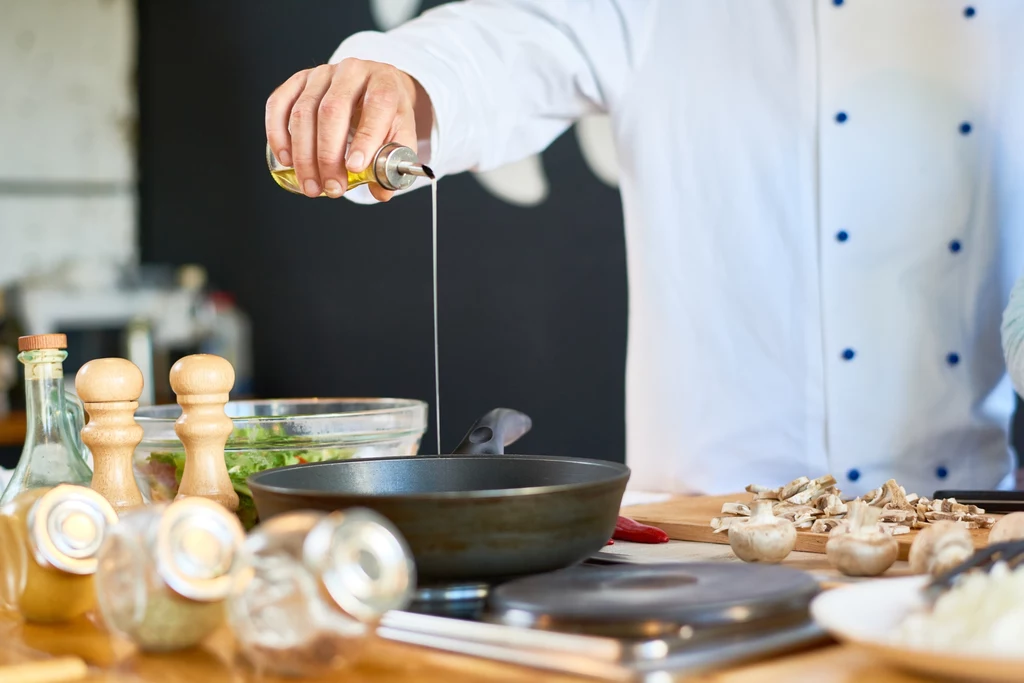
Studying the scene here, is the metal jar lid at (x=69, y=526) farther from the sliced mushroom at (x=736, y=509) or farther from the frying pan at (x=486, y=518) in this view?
the sliced mushroom at (x=736, y=509)

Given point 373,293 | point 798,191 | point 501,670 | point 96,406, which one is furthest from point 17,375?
point 501,670

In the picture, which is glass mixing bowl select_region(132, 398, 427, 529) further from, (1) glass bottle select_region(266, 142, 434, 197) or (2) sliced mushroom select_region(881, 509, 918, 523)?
(2) sliced mushroom select_region(881, 509, 918, 523)

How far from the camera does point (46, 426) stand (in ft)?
3.02

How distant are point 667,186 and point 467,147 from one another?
0.37 metres

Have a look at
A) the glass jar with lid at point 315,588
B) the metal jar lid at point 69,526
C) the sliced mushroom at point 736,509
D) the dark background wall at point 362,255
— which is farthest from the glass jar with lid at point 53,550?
the dark background wall at point 362,255

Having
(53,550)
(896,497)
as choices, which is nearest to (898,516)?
(896,497)

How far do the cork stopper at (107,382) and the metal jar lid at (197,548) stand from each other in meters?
0.26

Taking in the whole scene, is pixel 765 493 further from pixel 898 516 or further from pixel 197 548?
pixel 197 548

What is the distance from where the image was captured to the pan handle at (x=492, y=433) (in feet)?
3.18

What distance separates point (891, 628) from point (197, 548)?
0.38 meters

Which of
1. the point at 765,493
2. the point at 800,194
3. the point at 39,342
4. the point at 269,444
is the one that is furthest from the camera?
the point at 800,194

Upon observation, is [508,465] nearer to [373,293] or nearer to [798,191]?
[798,191]

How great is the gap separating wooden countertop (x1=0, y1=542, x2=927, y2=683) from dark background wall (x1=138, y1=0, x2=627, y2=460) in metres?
2.49

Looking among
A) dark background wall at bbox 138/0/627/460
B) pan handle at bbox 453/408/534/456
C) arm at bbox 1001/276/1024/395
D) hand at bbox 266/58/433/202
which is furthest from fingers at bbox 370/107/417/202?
dark background wall at bbox 138/0/627/460
